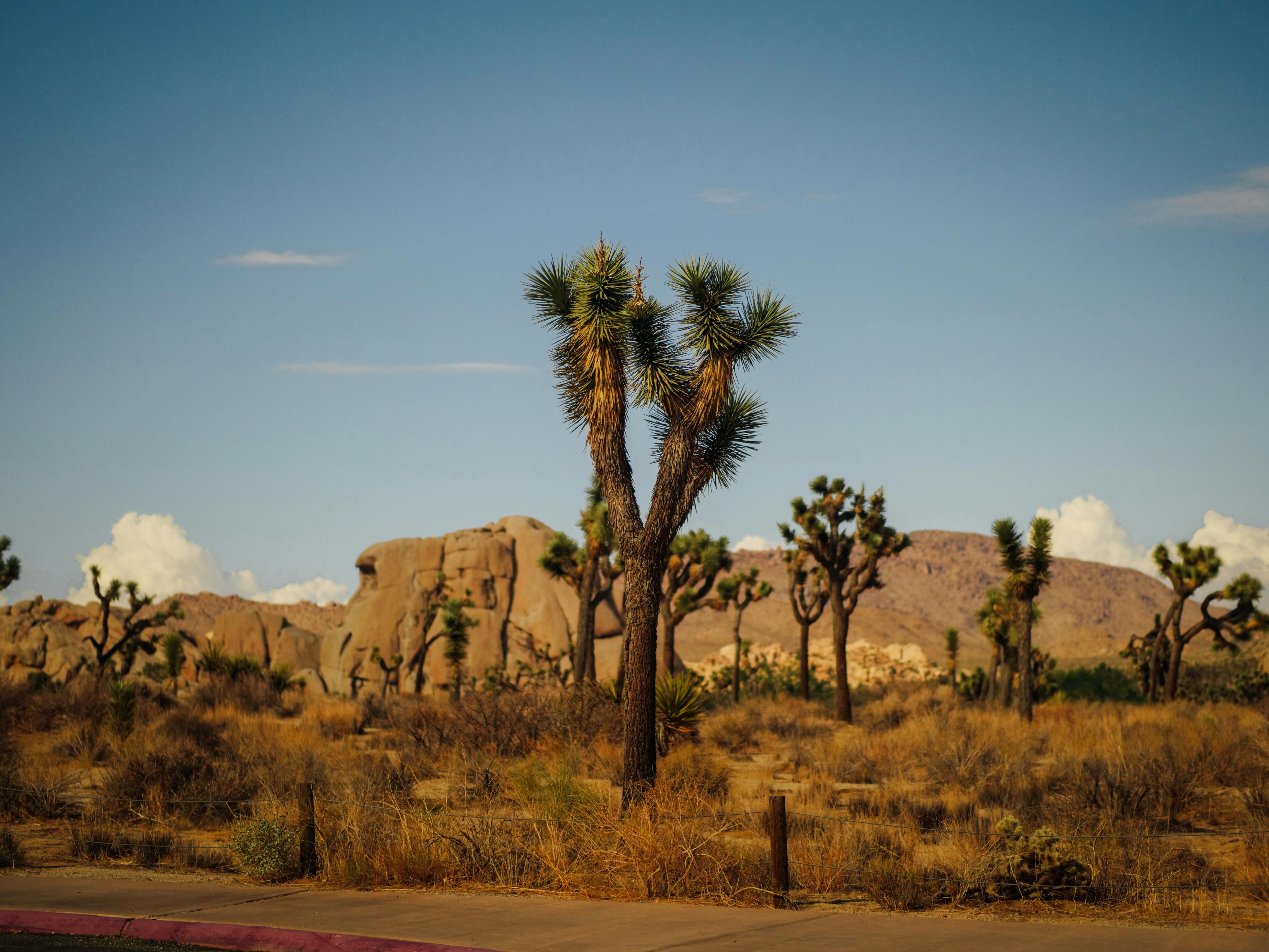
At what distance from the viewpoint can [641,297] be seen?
48.0 feet

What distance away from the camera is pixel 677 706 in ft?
62.8

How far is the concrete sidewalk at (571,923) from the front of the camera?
7715mm

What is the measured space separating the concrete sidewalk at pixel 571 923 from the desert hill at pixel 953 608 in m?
70.2

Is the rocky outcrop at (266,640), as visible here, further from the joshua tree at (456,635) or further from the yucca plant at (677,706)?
the yucca plant at (677,706)

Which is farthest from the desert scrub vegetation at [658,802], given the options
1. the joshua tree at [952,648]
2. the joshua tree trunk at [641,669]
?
the joshua tree at [952,648]

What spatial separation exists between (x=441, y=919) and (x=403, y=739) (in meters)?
14.7

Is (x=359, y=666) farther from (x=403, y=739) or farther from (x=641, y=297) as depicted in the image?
(x=641, y=297)

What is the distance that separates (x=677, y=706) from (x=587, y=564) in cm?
1081

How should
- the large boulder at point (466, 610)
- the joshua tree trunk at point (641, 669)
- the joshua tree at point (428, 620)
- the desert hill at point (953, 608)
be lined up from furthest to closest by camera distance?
the desert hill at point (953, 608) → the large boulder at point (466, 610) → the joshua tree at point (428, 620) → the joshua tree trunk at point (641, 669)

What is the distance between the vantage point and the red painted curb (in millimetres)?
7781

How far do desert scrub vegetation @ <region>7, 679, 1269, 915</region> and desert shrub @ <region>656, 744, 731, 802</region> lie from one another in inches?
3.4

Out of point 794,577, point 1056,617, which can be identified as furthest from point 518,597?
point 1056,617

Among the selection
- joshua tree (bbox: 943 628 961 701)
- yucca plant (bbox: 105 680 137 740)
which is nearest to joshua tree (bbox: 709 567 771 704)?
joshua tree (bbox: 943 628 961 701)

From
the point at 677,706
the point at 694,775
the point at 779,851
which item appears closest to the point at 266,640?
the point at 677,706
